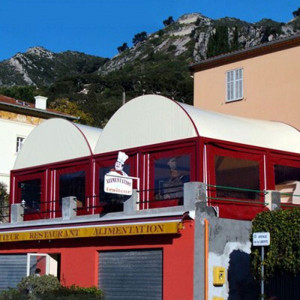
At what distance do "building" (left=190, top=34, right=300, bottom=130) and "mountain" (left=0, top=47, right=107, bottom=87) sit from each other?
332 feet

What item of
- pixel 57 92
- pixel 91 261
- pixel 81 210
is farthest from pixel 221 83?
pixel 57 92

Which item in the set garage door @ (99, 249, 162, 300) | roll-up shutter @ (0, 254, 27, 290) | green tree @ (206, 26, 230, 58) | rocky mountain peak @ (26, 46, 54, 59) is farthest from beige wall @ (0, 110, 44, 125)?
rocky mountain peak @ (26, 46, 54, 59)

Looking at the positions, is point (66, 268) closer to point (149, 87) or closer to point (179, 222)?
point (179, 222)

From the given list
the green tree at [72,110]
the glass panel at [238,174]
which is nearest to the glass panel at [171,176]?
the glass panel at [238,174]

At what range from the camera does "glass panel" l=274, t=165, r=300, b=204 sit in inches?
825

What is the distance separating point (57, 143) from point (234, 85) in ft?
24.4

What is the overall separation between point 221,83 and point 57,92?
72919 millimetres

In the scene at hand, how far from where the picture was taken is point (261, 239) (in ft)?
51.2

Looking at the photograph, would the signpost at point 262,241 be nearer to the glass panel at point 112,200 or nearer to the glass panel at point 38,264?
the glass panel at point 112,200

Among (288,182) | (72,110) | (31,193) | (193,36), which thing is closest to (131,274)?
(288,182)

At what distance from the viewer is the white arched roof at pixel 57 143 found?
23747 millimetres

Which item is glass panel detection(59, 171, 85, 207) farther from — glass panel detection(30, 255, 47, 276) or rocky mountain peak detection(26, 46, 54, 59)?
rocky mountain peak detection(26, 46, 54, 59)

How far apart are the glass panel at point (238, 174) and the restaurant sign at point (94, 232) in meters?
2.82

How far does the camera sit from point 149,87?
99750mm
